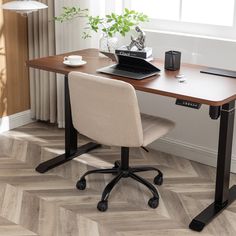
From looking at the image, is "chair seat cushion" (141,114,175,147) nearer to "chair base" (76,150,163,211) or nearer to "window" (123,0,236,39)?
"chair base" (76,150,163,211)

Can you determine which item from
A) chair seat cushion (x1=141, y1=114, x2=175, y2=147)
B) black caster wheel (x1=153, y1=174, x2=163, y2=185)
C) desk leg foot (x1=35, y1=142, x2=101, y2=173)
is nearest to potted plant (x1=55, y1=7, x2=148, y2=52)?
chair seat cushion (x1=141, y1=114, x2=175, y2=147)

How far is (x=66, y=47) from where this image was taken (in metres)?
4.27

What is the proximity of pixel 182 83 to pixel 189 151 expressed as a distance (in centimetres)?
98

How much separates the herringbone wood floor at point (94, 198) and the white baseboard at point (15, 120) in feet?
1.05

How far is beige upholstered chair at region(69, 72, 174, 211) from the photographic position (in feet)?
9.57

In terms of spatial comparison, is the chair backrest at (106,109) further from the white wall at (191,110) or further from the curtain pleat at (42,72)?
the curtain pleat at (42,72)

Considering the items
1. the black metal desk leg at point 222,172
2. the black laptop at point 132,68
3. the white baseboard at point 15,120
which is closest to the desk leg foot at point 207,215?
the black metal desk leg at point 222,172

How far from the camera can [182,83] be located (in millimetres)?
3119

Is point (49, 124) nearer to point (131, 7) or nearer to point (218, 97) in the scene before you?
point (131, 7)

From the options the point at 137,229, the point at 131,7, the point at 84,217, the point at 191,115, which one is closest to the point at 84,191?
the point at 84,217

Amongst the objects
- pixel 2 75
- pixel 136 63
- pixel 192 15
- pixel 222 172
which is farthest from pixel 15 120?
pixel 222 172

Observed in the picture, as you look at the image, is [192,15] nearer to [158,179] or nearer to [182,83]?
[182,83]

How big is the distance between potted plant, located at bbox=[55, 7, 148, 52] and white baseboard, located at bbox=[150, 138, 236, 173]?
2.79ft

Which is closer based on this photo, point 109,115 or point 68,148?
point 109,115
